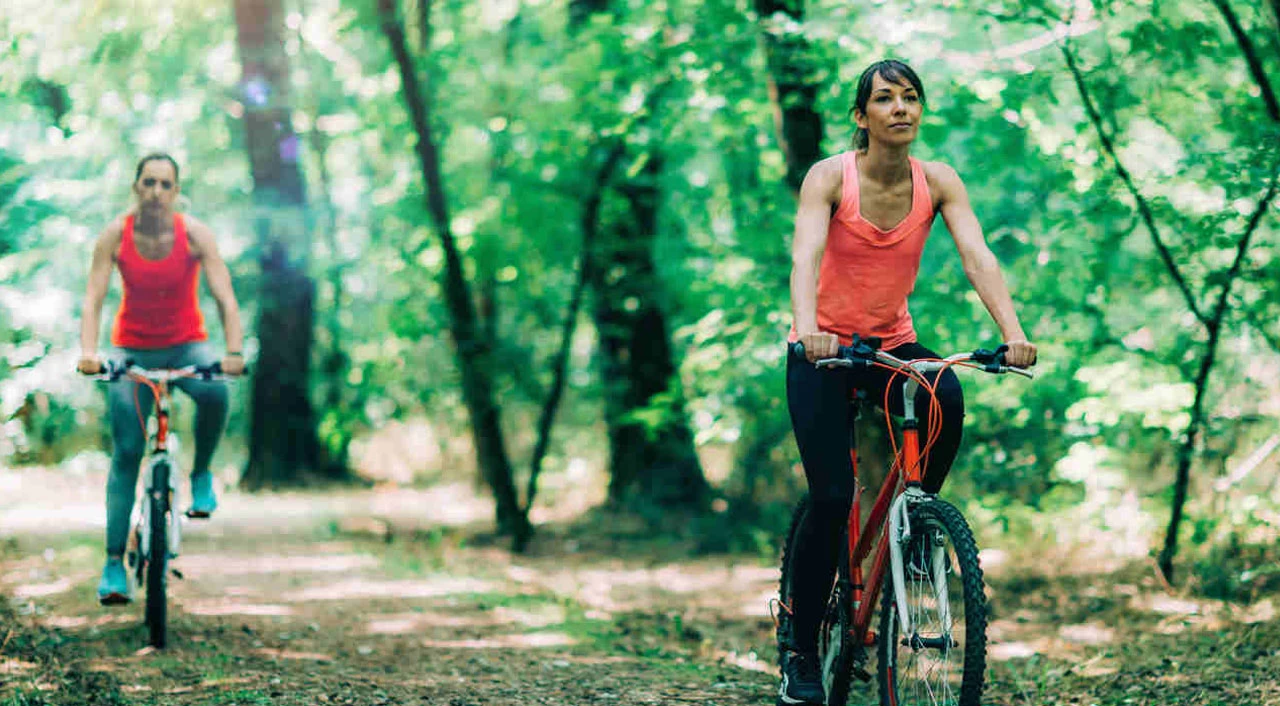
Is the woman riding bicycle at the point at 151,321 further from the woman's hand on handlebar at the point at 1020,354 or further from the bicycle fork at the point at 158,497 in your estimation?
the woman's hand on handlebar at the point at 1020,354

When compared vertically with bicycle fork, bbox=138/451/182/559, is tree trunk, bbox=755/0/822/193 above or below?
above

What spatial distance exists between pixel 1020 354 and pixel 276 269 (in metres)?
10.7

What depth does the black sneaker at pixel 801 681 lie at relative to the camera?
3.80 m

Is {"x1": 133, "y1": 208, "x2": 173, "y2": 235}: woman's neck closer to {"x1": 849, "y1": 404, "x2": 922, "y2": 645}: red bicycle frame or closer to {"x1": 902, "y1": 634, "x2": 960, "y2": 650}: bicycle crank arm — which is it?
{"x1": 849, "y1": 404, "x2": 922, "y2": 645}: red bicycle frame

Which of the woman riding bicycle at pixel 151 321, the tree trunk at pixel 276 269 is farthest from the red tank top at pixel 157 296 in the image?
the tree trunk at pixel 276 269

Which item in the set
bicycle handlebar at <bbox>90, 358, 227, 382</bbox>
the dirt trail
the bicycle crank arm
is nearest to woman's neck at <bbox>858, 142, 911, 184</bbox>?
the bicycle crank arm

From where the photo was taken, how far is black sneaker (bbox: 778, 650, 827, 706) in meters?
3.80

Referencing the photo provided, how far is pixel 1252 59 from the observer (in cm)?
552

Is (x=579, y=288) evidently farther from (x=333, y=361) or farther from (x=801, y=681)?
(x=333, y=361)

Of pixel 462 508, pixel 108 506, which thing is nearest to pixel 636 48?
pixel 108 506

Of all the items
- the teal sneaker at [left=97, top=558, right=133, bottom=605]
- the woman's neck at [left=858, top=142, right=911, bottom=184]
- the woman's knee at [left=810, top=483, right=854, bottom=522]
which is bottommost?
the teal sneaker at [left=97, top=558, right=133, bottom=605]

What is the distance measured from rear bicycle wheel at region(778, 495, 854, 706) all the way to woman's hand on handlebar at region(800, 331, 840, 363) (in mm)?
647

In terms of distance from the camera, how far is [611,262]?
964cm

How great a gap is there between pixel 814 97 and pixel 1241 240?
276 cm
